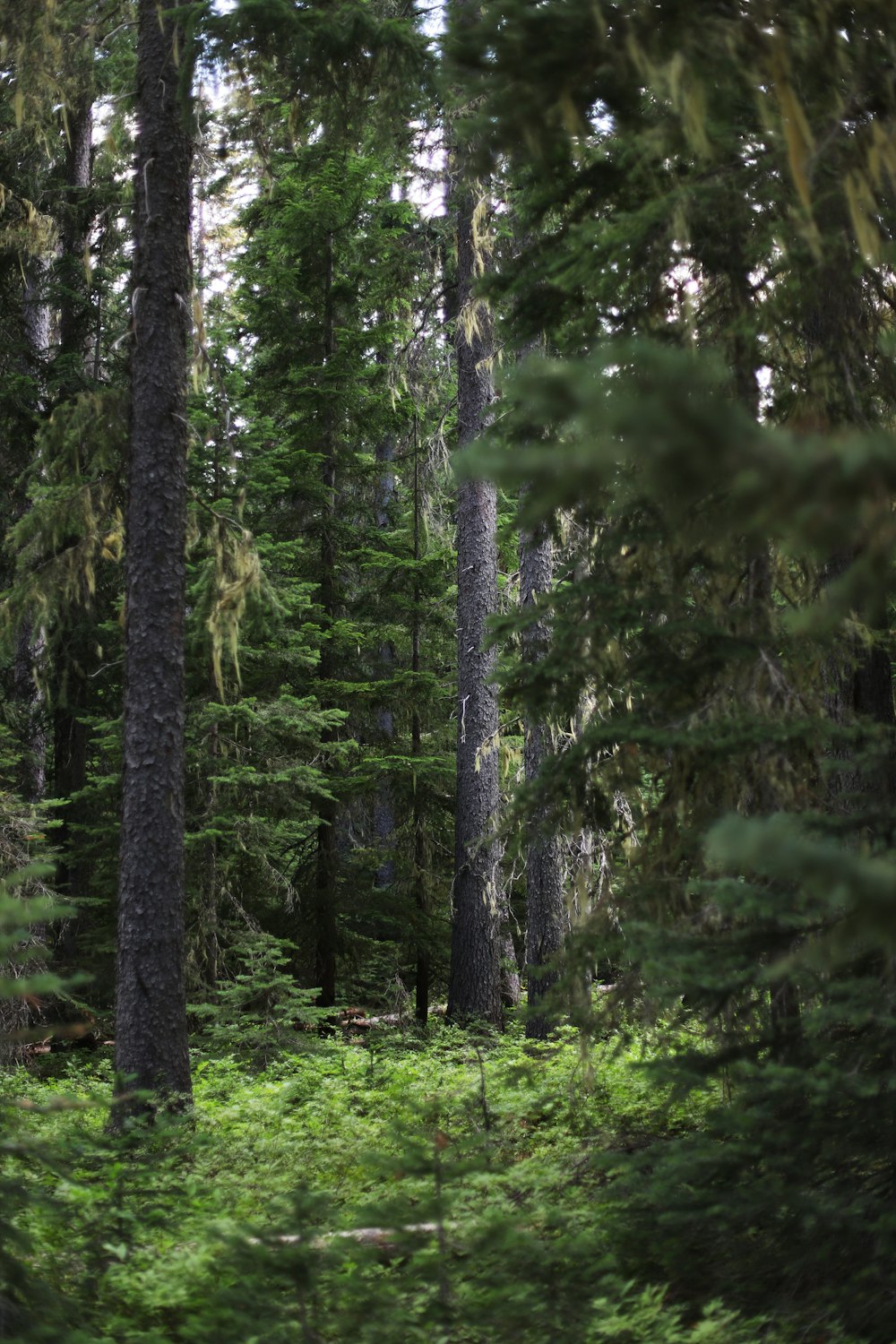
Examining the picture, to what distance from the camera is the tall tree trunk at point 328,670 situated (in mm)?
14156

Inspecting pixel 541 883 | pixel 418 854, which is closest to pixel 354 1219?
pixel 541 883

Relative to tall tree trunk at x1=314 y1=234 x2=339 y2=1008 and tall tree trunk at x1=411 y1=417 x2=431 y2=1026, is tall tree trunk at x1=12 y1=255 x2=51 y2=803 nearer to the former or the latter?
tall tree trunk at x1=314 y1=234 x2=339 y2=1008

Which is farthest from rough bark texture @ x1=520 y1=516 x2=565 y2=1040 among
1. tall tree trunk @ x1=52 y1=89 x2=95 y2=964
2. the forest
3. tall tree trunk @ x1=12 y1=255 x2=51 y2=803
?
tall tree trunk @ x1=12 y1=255 x2=51 y2=803

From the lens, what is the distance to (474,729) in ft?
43.9

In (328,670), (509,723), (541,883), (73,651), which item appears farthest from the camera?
(328,670)

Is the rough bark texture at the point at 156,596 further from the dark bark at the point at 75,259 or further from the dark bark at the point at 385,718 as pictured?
the dark bark at the point at 385,718

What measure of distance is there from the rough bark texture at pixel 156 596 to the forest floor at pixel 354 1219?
0.85m

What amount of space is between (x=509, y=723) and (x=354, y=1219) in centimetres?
971

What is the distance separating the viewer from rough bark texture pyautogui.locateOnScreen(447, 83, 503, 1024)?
43.6 ft

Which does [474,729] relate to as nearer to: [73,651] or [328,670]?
[328,670]

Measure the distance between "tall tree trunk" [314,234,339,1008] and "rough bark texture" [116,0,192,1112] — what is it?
19.1 ft

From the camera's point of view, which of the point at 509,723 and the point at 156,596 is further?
the point at 509,723

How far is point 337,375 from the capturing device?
1470 centimetres

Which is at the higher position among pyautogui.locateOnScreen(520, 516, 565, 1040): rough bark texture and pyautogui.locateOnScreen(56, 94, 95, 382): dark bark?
pyautogui.locateOnScreen(56, 94, 95, 382): dark bark
